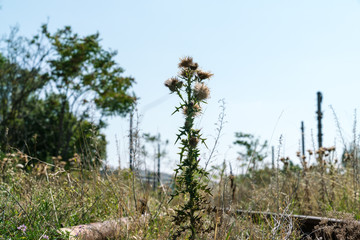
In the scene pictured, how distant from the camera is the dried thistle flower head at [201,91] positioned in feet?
9.79

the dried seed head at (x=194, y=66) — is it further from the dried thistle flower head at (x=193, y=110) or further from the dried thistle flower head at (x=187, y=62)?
the dried thistle flower head at (x=193, y=110)

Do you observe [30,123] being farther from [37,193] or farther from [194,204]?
[194,204]

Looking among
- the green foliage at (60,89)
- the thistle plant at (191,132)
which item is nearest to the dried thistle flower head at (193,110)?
the thistle plant at (191,132)

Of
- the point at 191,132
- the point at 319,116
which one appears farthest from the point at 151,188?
the point at 319,116

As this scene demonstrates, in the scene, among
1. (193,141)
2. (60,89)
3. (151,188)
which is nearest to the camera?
(193,141)

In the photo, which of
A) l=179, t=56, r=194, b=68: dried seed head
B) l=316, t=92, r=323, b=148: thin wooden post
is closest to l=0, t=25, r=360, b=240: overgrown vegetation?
l=179, t=56, r=194, b=68: dried seed head

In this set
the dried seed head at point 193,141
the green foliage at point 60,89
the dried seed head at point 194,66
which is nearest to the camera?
the dried seed head at point 193,141

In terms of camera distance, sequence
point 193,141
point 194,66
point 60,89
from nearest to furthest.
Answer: point 193,141
point 194,66
point 60,89

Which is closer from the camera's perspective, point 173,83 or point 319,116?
point 173,83

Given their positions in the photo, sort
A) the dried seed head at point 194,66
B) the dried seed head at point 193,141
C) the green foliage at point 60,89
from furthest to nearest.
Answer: the green foliage at point 60,89 < the dried seed head at point 194,66 < the dried seed head at point 193,141

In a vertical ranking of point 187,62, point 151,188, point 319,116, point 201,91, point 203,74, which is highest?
point 319,116

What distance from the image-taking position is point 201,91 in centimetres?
299

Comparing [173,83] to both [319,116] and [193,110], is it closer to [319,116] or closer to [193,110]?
[193,110]

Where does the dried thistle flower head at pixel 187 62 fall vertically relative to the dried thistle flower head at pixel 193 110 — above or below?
above
